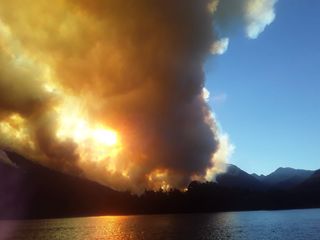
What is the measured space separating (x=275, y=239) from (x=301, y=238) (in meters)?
12.7

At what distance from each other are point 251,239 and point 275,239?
11.3 meters

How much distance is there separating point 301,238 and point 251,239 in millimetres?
23893

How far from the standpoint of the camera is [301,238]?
198m

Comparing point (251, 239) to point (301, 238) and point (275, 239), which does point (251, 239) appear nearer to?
point (275, 239)

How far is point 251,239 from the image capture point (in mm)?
199875

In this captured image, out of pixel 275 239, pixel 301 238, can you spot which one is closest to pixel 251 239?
pixel 275 239

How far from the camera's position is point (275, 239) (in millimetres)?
→ 198000
